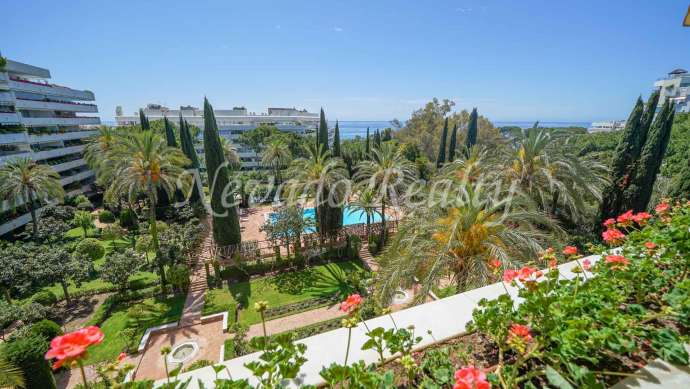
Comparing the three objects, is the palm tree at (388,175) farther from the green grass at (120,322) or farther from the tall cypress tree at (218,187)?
the green grass at (120,322)

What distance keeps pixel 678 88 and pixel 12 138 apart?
108 meters

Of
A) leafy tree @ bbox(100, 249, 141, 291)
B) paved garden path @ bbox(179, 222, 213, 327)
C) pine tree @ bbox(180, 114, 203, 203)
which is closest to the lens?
paved garden path @ bbox(179, 222, 213, 327)

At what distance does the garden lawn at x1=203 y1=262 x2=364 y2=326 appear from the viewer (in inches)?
456

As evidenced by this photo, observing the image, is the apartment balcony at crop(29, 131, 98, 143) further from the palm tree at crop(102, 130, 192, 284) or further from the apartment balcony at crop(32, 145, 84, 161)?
the palm tree at crop(102, 130, 192, 284)

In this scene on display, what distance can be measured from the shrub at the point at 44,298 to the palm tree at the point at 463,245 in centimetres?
1409

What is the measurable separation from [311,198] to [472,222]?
429 inches

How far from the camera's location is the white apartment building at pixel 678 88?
59.6m

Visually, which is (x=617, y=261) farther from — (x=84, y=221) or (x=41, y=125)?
(x=41, y=125)

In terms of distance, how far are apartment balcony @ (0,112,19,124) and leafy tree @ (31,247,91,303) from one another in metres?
17.2

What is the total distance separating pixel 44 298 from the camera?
11.4 metres

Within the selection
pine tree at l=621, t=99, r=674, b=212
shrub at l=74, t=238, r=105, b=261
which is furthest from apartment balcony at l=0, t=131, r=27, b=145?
pine tree at l=621, t=99, r=674, b=212

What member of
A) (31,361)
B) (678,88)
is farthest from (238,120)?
(678,88)

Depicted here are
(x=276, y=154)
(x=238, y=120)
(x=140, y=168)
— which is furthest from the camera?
(x=238, y=120)

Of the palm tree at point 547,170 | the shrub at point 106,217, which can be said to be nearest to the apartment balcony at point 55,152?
the shrub at point 106,217
